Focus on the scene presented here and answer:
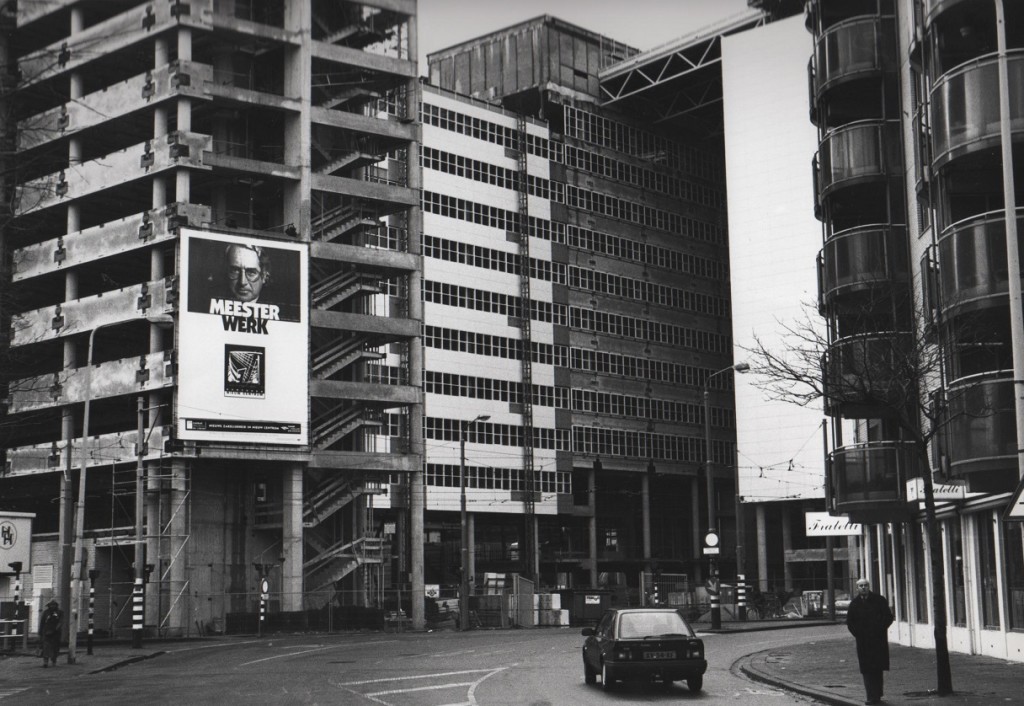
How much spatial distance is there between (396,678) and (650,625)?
615 centimetres

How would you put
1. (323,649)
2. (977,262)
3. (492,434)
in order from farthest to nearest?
(492,434)
(323,649)
(977,262)

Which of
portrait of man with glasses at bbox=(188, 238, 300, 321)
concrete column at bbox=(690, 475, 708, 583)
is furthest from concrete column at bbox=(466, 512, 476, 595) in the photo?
portrait of man with glasses at bbox=(188, 238, 300, 321)

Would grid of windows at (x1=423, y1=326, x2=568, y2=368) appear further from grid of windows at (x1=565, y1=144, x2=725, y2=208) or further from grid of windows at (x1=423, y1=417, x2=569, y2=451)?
grid of windows at (x1=565, y1=144, x2=725, y2=208)

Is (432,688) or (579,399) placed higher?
(579,399)

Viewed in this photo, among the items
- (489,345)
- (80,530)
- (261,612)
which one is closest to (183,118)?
(261,612)

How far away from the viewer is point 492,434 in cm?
9194

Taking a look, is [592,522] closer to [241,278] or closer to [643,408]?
[643,408]

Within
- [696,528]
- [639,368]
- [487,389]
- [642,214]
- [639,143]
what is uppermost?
[639,143]

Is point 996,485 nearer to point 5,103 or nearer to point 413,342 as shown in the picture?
point 5,103

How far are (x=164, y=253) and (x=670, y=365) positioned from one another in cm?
5421

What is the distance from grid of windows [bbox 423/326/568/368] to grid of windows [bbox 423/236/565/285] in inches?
184

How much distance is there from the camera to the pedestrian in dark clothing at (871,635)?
66.5ft

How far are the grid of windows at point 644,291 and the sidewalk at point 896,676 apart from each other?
6739 centimetres

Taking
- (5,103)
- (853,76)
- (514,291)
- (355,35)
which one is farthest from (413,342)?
(5,103)
